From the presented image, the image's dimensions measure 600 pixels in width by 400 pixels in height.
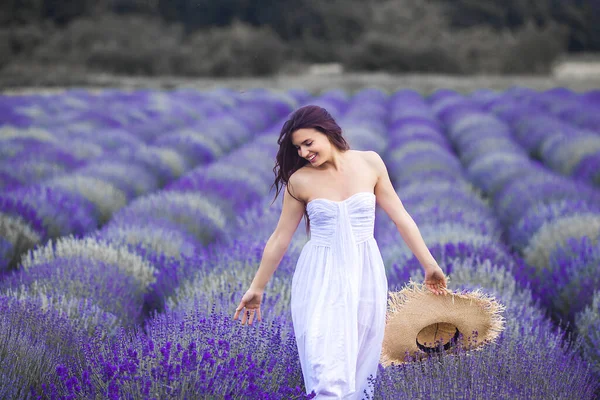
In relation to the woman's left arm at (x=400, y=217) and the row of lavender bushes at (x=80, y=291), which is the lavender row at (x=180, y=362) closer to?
the row of lavender bushes at (x=80, y=291)

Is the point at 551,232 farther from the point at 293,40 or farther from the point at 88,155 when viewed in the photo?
the point at 293,40

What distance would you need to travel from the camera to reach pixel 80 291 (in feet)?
11.1

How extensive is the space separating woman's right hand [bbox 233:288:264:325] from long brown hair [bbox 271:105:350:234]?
0.32 metres

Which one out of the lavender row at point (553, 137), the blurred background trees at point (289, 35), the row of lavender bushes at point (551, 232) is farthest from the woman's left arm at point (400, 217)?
the blurred background trees at point (289, 35)

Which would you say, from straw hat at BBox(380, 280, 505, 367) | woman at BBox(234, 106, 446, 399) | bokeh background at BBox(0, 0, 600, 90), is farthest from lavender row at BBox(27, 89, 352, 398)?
bokeh background at BBox(0, 0, 600, 90)

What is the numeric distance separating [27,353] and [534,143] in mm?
8885

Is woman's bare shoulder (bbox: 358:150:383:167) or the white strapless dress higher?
woman's bare shoulder (bbox: 358:150:383:167)

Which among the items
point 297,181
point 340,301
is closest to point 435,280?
point 340,301

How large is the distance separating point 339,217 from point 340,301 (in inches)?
10.9

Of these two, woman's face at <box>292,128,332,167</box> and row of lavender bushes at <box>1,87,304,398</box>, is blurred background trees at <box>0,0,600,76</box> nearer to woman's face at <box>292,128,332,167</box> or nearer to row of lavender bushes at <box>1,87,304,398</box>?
row of lavender bushes at <box>1,87,304,398</box>

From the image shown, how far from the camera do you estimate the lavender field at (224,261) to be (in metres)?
2.24

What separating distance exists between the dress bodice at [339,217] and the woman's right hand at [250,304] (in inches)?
10.9

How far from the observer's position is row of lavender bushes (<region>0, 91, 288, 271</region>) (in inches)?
197

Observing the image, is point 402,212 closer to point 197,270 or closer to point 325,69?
point 197,270
